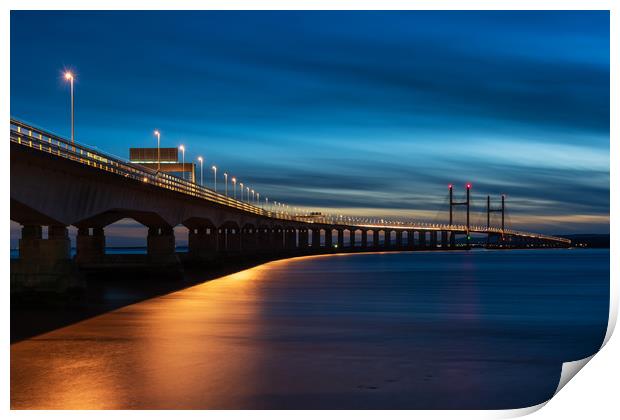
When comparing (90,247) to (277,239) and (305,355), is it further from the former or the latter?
(277,239)

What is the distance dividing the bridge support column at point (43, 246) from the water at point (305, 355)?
464 centimetres

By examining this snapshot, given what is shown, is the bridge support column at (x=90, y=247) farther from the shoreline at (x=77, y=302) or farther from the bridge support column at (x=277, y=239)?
the bridge support column at (x=277, y=239)

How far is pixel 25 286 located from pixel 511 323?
2271cm

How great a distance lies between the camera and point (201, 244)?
96.4 metres

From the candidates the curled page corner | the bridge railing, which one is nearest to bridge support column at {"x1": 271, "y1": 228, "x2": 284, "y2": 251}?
the bridge railing

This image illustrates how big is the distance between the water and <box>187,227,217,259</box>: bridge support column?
49.7 meters

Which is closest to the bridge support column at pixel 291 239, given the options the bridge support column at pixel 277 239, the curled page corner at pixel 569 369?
the bridge support column at pixel 277 239

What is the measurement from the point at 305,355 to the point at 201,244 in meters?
73.5

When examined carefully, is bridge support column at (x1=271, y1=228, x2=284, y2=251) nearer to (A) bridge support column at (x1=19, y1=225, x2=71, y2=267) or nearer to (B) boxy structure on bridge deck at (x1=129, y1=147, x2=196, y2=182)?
(B) boxy structure on bridge deck at (x1=129, y1=147, x2=196, y2=182)

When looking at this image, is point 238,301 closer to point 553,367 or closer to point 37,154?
point 37,154

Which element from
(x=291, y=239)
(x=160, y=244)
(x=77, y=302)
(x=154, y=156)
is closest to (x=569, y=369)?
(x=77, y=302)

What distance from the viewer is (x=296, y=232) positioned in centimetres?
19788
